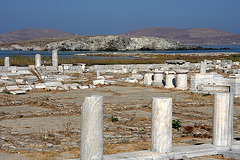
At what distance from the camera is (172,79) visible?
20.1 metres

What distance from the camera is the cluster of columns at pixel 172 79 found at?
63.0 feet

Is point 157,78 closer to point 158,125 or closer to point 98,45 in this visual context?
point 158,125

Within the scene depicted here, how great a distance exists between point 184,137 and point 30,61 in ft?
90.4

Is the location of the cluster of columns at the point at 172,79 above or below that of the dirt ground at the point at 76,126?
above

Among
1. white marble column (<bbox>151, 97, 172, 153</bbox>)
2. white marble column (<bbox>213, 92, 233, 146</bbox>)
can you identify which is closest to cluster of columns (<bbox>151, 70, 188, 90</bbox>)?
white marble column (<bbox>213, 92, 233, 146</bbox>)

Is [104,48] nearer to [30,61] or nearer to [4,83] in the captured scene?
[30,61]

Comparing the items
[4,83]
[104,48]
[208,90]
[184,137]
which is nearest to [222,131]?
[184,137]

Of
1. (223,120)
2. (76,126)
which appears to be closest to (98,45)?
(76,126)

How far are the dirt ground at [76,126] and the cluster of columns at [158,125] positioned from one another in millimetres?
591

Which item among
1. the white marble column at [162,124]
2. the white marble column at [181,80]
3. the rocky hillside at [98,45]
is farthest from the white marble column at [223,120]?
the rocky hillside at [98,45]

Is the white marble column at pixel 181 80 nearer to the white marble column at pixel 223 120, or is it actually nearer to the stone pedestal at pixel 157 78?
the stone pedestal at pixel 157 78

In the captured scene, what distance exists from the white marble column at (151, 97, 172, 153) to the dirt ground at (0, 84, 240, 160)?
2.69ft

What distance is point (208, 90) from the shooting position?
57.5 feet

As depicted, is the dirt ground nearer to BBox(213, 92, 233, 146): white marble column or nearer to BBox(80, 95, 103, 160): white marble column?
BBox(213, 92, 233, 146): white marble column
